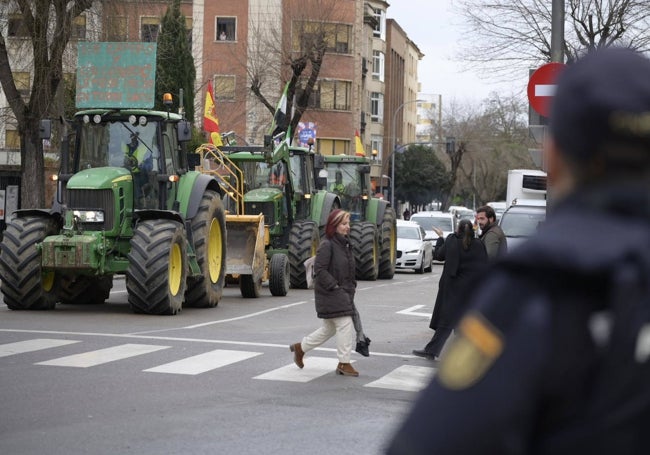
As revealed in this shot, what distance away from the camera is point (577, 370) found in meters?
2.01

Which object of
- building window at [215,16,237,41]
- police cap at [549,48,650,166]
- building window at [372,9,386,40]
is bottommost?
police cap at [549,48,650,166]

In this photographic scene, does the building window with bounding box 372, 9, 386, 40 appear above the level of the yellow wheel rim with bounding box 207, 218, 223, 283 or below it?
above

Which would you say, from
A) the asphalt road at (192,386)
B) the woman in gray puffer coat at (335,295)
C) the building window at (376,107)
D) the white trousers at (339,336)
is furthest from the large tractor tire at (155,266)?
the building window at (376,107)

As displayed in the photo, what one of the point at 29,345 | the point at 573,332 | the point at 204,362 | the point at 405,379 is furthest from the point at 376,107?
the point at 573,332

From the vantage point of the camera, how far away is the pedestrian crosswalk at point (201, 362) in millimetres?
12305

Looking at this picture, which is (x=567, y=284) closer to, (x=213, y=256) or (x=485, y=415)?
(x=485, y=415)

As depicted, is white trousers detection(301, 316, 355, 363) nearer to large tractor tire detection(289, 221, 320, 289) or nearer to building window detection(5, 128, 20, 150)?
large tractor tire detection(289, 221, 320, 289)

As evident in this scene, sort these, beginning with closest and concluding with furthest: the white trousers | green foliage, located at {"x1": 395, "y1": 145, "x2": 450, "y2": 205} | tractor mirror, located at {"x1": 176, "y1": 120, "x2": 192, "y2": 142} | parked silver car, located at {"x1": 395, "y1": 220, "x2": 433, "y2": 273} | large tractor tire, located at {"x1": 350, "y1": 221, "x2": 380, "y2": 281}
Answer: the white trousers < tractor mirror, located at {"x1": 176, "y1": 120, "x2": 192, "y2": 142} < large tractor tire, located at {"x1": 350, "y1": 221, "x2": 380, "y2": 281} < parked silver car, located at {"x1": 395, "y1": 220, "x2": 433, "y2": 273} < green foliage, located at {"x1": 395, "y1": 145, "x2": 450, "y2": 205}

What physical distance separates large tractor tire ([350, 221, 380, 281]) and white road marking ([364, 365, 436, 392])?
17692 mm

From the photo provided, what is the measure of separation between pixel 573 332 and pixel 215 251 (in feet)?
64.2

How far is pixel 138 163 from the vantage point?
19.6 m

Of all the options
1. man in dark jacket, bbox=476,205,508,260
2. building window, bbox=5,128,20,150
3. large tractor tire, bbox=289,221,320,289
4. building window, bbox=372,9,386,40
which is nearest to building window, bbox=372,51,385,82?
building window, bbox=372,9,386,40

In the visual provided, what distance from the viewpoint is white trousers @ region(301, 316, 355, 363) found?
1263cm

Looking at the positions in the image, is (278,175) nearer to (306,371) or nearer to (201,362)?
(201,362)
